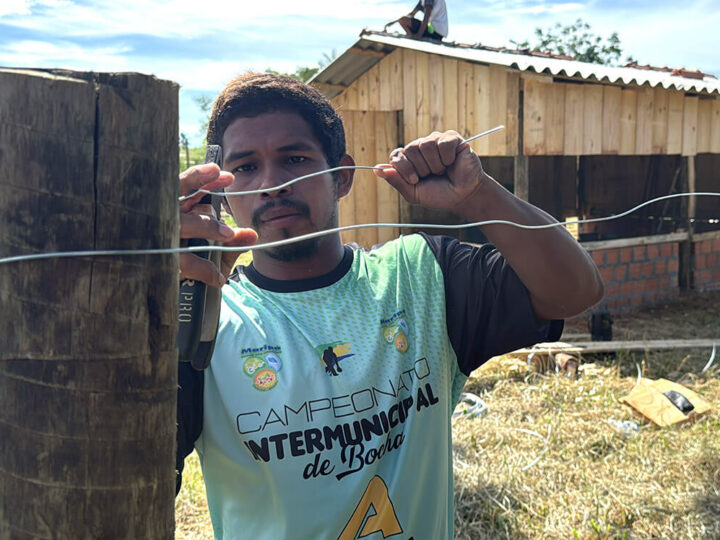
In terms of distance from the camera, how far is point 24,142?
83 cm

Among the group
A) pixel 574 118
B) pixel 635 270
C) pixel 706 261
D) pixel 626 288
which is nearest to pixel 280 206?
pixel 574 118

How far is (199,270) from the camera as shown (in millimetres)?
1219

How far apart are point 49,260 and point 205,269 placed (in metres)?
0.40

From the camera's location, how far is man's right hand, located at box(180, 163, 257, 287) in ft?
3.76

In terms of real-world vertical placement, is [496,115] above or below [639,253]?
above

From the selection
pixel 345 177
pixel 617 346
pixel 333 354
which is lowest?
pixel 617 346

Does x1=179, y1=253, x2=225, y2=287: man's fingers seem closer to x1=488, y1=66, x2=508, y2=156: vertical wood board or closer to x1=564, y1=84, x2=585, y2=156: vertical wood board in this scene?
x1=488, y1=66, x2=508, y2=156: vertical wood board

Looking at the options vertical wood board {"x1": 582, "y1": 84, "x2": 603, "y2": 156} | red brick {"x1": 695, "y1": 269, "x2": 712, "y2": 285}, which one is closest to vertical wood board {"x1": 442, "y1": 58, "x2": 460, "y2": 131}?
vertical wood board {"x1": 582, "y1": 84, "x2": 603, "y2": 156}

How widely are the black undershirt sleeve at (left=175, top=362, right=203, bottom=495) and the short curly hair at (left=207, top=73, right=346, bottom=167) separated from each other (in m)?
0.77

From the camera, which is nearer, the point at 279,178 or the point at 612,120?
the point at 279,178

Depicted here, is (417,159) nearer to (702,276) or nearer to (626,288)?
(626,288)

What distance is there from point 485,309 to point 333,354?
1.43 feet

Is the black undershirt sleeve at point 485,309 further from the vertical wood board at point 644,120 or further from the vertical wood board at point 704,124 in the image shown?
the vertical wood board at point 704,124

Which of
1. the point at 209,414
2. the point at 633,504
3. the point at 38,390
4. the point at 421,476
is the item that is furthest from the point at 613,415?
the point at 38,390
